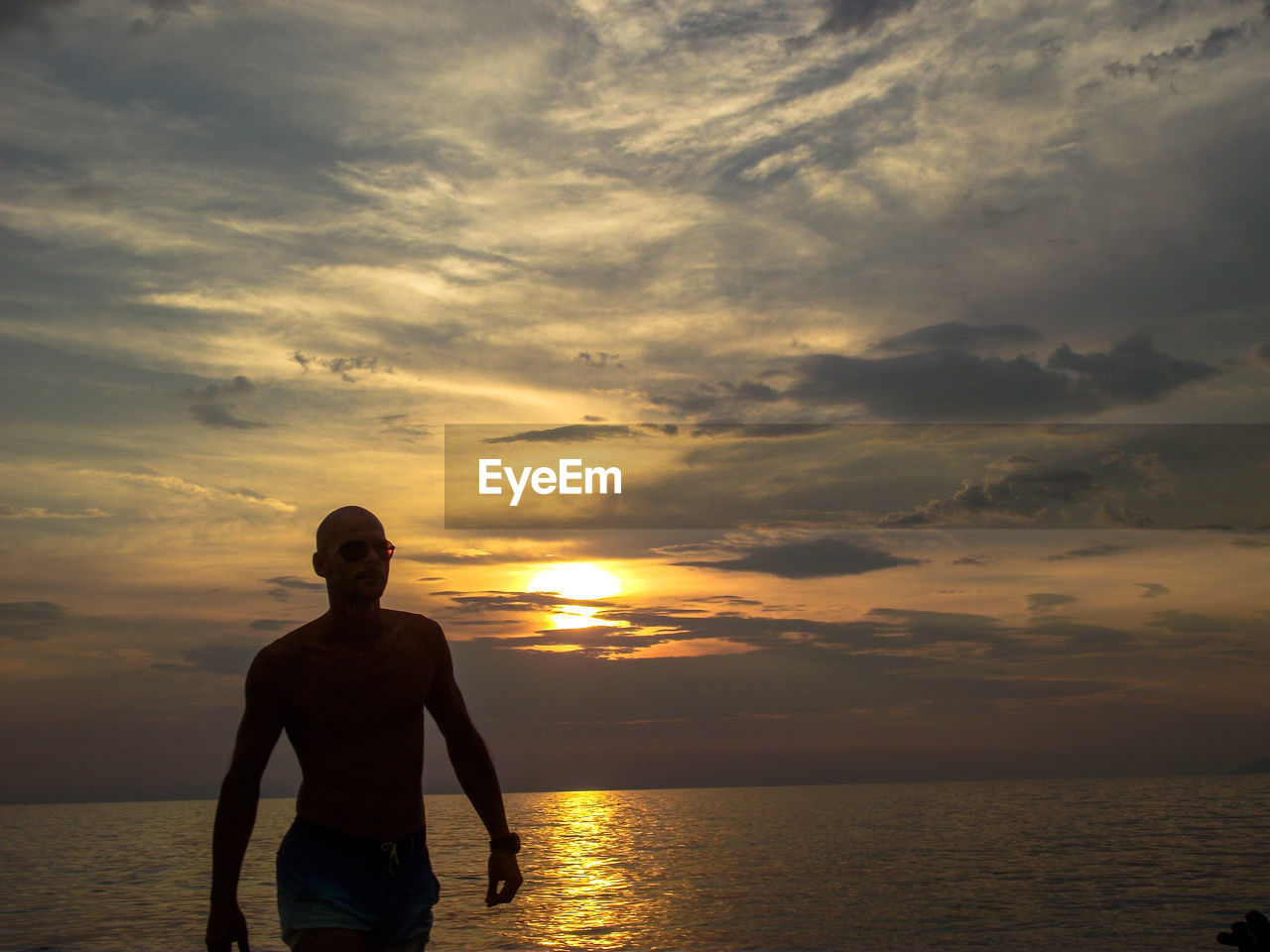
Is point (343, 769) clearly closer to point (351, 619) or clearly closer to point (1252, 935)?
point (351, 619)

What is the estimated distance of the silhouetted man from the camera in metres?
4.13

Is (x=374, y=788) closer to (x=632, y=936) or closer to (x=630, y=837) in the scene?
(x=632, y=936)

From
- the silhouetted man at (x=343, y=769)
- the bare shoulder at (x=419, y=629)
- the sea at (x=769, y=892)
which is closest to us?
the silhouetted man at (x=343, y=769)

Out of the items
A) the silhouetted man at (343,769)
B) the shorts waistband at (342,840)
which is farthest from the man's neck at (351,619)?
the shorts waistband at (342,840)

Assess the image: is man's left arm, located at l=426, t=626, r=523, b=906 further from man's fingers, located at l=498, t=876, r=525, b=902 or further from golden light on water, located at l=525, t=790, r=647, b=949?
golden light on water, located at l=525, t=790, r=647, b=949

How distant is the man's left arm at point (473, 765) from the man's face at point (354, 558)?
0.49 m

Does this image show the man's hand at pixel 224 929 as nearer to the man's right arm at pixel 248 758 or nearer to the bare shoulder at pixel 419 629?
the man's right arm at pixel 248 758

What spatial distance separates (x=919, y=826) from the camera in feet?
288

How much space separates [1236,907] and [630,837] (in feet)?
174

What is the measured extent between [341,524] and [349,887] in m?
1.47

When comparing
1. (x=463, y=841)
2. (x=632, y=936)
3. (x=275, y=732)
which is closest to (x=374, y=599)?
(x=275, y=732)

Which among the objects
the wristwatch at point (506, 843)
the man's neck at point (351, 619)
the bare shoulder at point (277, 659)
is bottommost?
the wristwatch at point (506, 843)

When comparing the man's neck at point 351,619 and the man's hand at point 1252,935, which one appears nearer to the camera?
the man's neck at point 351,619

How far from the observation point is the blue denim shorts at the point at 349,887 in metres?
4.09
